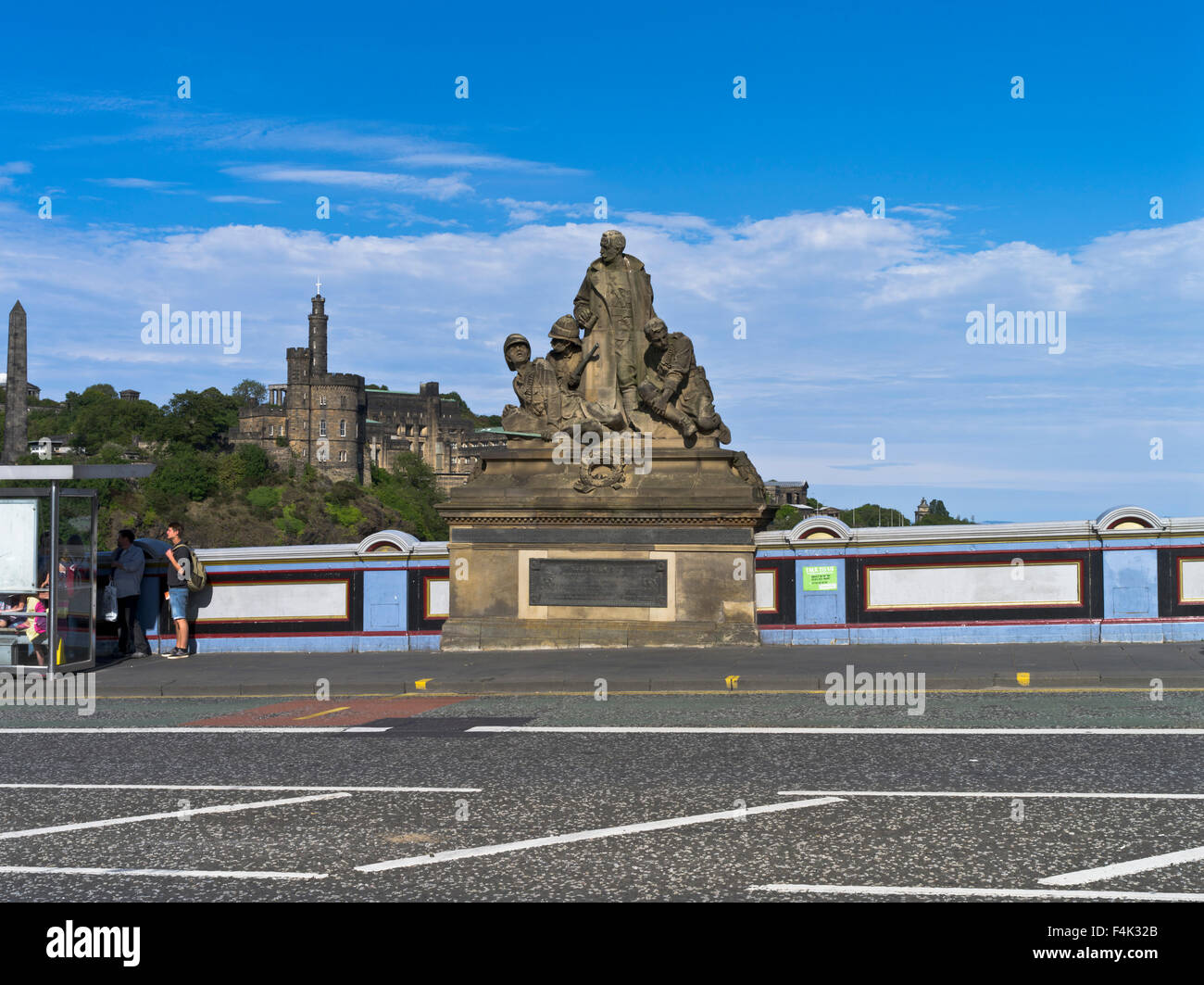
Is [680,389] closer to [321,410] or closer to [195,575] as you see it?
[195,575]

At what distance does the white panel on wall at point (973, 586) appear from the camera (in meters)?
16.6

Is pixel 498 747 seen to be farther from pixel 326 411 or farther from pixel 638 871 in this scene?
pixel 326 411

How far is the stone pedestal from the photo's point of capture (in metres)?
17.2

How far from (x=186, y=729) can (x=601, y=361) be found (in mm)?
9107

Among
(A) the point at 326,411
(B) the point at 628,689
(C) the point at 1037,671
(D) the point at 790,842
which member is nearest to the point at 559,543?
(B) the point at 628,689

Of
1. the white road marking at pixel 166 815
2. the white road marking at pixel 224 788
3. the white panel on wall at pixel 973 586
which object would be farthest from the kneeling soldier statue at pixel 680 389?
the white road marking at pixel 166 815

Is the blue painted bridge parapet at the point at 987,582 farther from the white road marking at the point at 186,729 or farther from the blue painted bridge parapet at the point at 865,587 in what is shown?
the white road marking at the point at 186,729

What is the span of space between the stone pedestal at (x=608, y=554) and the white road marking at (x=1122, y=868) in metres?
11.0

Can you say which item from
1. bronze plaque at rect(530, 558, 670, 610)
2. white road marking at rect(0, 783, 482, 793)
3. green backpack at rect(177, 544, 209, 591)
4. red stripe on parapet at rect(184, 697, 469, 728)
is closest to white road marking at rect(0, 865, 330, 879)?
white road marking at rect(0, 783, 482, 793)

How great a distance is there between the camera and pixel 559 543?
58.0 feet

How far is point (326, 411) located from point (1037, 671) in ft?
612

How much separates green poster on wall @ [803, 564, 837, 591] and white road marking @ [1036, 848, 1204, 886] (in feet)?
36.6

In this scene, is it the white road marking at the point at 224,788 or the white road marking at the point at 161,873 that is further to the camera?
the white road marking at the point at 224,788
